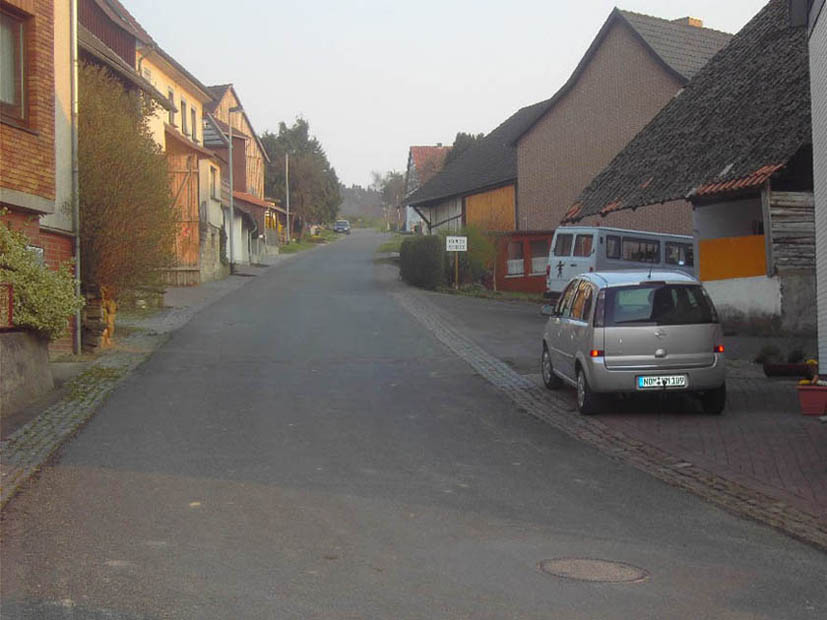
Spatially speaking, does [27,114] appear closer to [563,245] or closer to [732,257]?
[732,257]

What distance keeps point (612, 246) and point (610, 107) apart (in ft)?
34.6

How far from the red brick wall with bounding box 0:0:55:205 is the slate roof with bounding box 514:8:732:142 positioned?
23105 mm

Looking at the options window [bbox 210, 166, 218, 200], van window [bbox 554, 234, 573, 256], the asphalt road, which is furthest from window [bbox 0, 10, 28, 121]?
window [bbox 210, 166, 218, 200]

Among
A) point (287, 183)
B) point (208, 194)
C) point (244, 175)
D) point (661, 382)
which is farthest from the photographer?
point (287, 183)

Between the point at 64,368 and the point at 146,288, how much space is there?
181 inches

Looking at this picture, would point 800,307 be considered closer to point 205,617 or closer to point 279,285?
point 205,617

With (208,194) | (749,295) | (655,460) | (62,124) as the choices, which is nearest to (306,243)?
(208,194)

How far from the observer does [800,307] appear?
19.5 m

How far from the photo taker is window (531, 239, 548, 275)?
3912 centimetres

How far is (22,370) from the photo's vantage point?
13.1 m

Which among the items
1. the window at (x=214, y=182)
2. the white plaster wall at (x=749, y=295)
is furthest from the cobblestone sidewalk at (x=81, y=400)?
the window at (x=214, y=182)

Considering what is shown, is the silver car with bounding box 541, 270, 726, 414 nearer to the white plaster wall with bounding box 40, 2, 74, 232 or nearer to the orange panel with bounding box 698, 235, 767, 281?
the orange panel with bounding box 698, 235, 767, 281

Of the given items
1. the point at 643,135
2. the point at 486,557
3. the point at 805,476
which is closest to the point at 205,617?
the point at 486,557

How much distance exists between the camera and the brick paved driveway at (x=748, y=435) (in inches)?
351
